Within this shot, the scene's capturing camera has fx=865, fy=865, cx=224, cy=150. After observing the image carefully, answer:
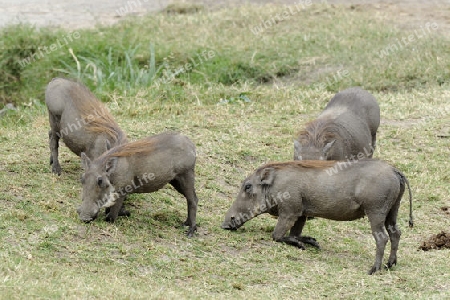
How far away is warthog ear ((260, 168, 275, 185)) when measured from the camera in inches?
275

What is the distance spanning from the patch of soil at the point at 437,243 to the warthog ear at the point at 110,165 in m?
2.62

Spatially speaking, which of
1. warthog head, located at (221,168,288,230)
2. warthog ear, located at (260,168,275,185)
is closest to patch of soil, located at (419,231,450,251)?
warthog head, located at (221,168,288,230)

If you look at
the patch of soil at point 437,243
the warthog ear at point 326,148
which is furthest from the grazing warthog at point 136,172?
the patch of soil at point 437,243

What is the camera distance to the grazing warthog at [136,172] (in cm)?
668

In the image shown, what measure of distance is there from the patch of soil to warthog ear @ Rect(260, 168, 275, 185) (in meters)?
1.39

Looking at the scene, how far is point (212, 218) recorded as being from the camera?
24.4ft

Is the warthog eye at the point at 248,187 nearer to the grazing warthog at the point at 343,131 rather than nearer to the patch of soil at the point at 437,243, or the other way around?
the grazing warthog at the point at 343,131

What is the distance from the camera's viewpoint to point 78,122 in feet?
25.1

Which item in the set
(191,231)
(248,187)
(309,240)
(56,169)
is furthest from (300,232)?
(56,169)

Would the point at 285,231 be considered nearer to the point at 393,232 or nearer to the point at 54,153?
the point at 393,232

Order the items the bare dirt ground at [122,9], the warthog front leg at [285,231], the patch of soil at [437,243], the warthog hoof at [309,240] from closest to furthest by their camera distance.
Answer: the warthog front leg at [285,231] → the warthog hoof at [309,240] → the patch of soil at [437,243] → the bare dirt ground at [122,9]

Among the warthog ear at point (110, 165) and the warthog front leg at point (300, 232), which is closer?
the warthog ear at point (110, 165)

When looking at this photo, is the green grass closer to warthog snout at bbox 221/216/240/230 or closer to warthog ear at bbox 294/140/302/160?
warthog snout at bbox 221/216/240/230

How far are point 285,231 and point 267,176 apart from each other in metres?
0.47
